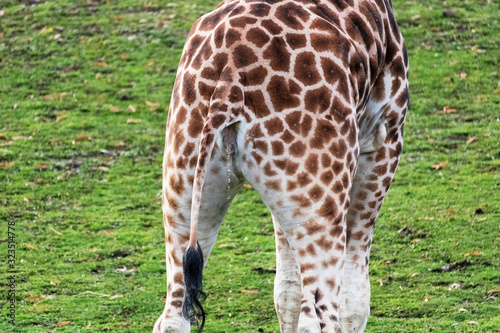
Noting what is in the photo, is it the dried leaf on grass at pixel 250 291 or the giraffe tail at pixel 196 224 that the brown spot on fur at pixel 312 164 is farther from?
the dried leaf on grass at pixel 250 291

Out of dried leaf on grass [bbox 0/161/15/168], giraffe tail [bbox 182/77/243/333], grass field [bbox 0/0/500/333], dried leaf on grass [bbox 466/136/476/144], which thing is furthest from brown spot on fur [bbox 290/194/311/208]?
dried leaf on grass [bbox 0/161/15/168]

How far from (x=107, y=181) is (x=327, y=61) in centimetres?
614

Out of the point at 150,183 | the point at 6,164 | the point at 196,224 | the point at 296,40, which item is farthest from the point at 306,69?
the point at 6,164

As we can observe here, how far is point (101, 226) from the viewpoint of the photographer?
8.60 metres

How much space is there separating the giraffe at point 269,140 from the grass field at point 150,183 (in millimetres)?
2609

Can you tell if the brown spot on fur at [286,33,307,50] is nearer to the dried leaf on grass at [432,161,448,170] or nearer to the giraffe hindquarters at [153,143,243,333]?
the giraffe hindquarters at [153,143,243,333]

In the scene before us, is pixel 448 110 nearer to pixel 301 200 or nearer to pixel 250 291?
pixel 250 291

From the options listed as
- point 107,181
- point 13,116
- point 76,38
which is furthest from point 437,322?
point 76,38

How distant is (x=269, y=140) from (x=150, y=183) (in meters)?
5.94

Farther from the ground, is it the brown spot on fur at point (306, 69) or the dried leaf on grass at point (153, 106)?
the brown spot on fur at point (306, 69)

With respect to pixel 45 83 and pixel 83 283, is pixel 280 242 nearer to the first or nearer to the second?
pixel 83 283

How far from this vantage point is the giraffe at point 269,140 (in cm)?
380

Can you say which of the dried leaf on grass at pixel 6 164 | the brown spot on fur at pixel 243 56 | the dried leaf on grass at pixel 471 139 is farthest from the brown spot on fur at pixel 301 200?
the dried leaf on grass at pixel 6 164

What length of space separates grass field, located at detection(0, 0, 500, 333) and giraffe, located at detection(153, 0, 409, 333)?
2.61 metres
